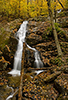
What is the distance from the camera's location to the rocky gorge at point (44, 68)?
13.8ft

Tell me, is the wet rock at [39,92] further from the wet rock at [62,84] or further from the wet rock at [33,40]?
the wet rock at [33,40]

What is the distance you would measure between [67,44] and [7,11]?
428 inches

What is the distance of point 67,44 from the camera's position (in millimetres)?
7875

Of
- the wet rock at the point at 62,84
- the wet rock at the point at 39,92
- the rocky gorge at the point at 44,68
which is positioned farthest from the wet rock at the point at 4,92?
the wet rock at the point at 62,84

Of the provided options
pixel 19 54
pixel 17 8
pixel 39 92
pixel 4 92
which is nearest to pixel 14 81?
pixel 4 92

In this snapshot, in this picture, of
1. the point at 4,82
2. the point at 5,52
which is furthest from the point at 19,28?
the point at 4,82

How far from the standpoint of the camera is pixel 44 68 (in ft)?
21.6

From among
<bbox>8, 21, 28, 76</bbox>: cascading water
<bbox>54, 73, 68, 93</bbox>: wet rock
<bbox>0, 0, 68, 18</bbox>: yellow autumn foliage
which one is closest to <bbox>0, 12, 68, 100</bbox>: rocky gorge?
<bbox>54, 73, 68, 93</bbox>: wet rock

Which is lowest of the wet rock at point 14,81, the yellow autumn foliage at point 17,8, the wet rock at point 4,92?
the wet rock at point 4,92

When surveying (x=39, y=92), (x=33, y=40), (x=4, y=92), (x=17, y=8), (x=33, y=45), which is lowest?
(x=39, y=92)

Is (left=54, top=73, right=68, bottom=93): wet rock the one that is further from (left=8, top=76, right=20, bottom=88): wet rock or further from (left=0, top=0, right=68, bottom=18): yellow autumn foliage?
(left=0, top=0, right=68, bottom=18): yellow autumn foliage

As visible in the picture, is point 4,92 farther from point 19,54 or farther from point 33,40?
point 33,40

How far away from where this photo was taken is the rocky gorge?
420cm

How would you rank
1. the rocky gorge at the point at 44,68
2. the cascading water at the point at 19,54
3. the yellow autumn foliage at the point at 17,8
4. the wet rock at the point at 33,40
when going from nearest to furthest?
the rocky gorge at the point at 44,68, the cascading water at the point at 19,54, the wet rock at the point at 33,40, the yellow autumn foliage at the point at 17,8
